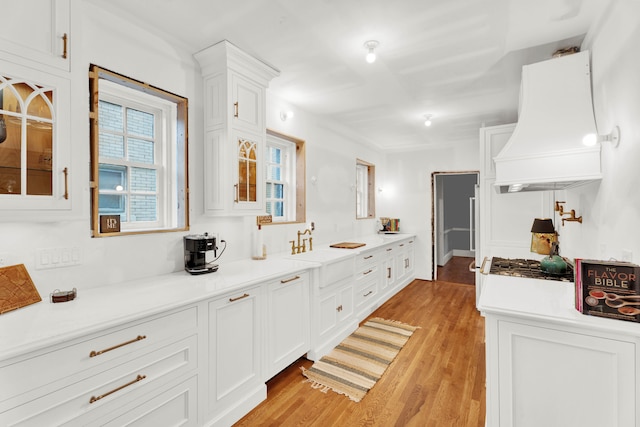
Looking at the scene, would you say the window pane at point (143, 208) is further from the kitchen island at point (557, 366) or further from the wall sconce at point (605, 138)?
the wall sconce at point (605, 138)

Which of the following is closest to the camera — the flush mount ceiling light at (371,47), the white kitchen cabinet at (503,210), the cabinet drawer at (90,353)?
the cabinet drawer at (90,353)

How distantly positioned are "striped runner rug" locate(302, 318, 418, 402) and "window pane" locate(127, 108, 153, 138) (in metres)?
2.27

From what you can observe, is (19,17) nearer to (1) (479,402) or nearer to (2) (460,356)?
(1) (479,402)

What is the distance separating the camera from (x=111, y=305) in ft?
4.89

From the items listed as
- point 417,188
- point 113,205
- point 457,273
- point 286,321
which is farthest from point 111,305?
point 457,273

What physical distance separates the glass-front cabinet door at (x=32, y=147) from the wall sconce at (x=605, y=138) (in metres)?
2.76

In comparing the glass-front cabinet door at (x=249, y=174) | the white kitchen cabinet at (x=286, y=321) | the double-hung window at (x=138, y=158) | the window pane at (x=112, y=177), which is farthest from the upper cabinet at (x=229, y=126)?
the white kitchen cabinet at (x=286, y=321)

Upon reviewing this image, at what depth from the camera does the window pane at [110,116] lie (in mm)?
1996

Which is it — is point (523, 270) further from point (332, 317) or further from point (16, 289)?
point (16, 289)

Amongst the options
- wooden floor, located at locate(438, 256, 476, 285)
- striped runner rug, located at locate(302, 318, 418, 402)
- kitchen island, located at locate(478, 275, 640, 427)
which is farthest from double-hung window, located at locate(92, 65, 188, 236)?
wooden floor, located at locate(438, 256, 476, 285)

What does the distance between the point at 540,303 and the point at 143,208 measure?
8.44 ft

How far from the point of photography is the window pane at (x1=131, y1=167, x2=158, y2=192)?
7.13 ft

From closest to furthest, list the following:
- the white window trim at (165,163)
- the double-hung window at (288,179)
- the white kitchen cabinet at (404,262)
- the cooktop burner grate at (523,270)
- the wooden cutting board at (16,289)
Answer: the wooden cutting board at (16,289) → the cooktop burner grate at (523,270) → the white window trim at (165,163) → the double-hung window at (288,179) → the white kitchen cabinet at (404,262)

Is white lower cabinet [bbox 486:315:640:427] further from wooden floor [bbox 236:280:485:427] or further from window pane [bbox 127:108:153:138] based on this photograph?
window pane [bbox 127:108:153:138]
